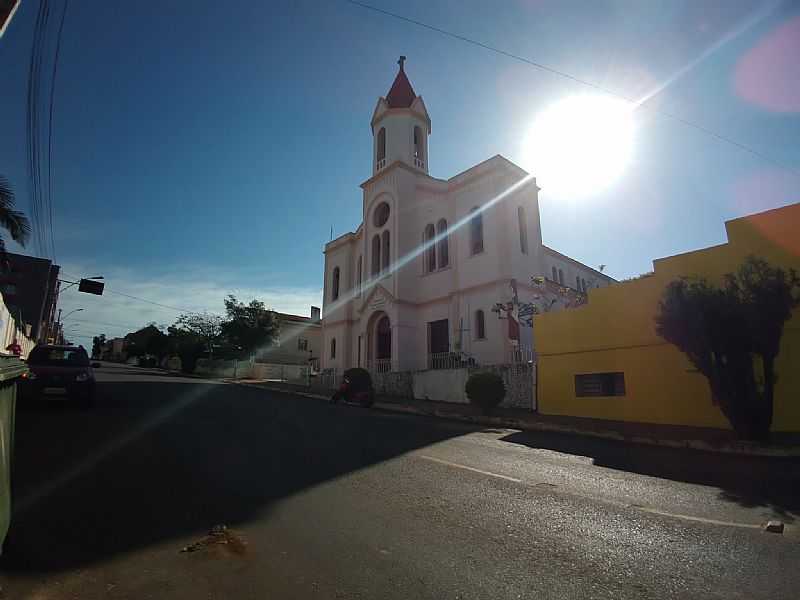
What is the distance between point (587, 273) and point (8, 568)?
38.1 metres

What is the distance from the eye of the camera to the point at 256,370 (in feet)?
121

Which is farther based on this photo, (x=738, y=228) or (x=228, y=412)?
(x=228, y=412)

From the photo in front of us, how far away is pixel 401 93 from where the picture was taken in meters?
27.7

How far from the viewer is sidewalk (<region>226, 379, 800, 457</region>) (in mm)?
8039

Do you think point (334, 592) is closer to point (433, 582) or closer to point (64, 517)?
point (433, 582)

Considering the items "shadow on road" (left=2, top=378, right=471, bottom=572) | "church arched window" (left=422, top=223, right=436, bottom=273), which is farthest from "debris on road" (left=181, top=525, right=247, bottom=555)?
"church arched window" (left=422, top=223, right=436, bottom=273)

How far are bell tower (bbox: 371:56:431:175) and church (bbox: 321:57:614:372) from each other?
7cm

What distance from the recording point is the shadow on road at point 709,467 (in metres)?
5.03

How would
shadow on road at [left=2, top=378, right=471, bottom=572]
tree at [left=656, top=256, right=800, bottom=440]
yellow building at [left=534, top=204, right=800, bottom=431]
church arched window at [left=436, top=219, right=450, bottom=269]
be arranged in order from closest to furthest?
shadow on road at [left=2, top=378, right=471, bottom=572] < tree at [left=656, top=256, right=800, bottom=440] < yellow building at [left=534, top=204, right=800, bottom=431] < church arched window at [left=436, top=219, right=450, bottom=269]

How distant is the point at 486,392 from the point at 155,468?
9657mm

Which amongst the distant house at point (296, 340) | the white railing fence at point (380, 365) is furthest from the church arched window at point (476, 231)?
A: the distant house at point (296, 340)

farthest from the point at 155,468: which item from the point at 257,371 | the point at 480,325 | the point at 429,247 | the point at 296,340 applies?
the point at 296,340

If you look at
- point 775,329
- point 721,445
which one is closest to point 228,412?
point 721,445

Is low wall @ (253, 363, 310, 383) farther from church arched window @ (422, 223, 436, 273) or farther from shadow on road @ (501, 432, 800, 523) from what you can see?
shadow on road @ (501, 432, 800, 523)
